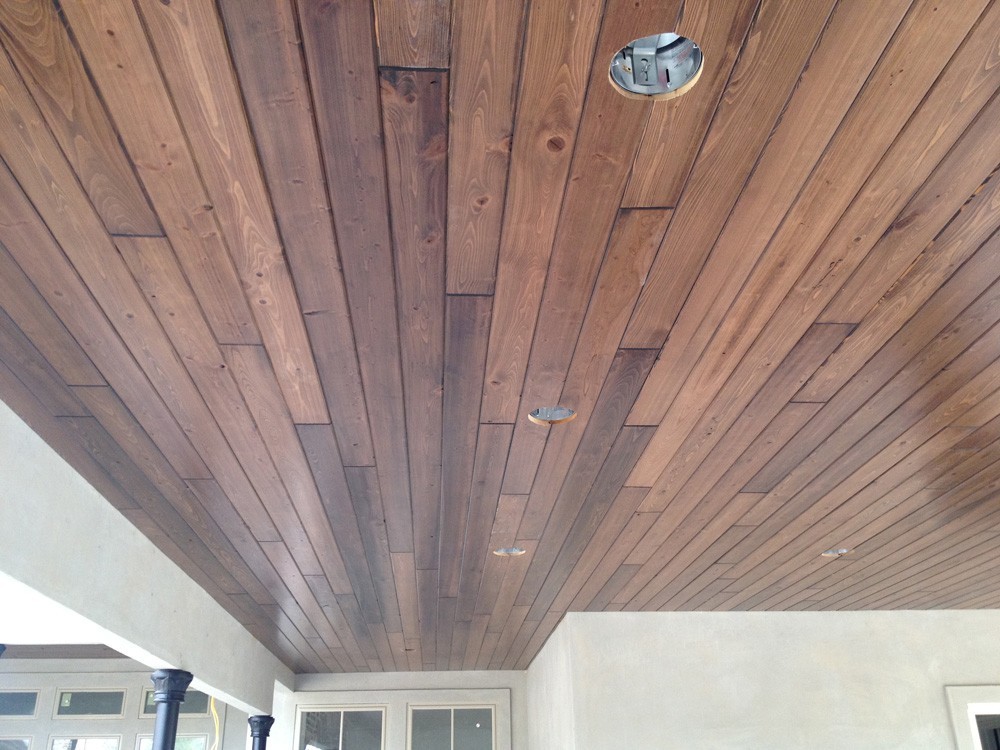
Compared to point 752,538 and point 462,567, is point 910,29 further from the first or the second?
point 462,567

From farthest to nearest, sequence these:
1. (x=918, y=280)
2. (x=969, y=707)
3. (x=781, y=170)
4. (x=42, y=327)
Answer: (x=969, y=707), (x=42, y=327), (x=918, y=280), (x=781, y=170)

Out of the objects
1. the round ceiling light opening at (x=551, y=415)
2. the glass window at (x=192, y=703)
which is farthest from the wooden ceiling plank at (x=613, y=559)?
the glass window at (x=192, y=703)

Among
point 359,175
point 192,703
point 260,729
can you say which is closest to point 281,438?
point 359,175

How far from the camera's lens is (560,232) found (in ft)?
6.35

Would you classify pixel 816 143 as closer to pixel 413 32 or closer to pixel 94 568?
pixel 413 32

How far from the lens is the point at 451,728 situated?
8766mm

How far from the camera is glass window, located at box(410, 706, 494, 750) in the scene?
869 cm

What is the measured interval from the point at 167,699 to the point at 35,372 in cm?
304

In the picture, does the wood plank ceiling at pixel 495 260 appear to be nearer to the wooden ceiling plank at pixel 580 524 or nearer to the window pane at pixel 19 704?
the wooden ceiling plank at pixel 580 524

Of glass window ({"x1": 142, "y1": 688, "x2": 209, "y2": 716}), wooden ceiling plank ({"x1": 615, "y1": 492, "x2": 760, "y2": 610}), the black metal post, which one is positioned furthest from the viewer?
glass window ({"x1": 142, "y1": 688, "x2": 209, "y2": 716})

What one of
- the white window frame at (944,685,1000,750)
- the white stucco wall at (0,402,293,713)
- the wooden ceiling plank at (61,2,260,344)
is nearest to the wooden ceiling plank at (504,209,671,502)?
the wooden ceiling plank at (61,2,260,344)

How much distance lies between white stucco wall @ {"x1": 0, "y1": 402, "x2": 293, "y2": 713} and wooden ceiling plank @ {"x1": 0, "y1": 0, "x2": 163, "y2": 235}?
1.24m

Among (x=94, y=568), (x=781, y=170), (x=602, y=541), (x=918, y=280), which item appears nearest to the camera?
(x=781, y=170)

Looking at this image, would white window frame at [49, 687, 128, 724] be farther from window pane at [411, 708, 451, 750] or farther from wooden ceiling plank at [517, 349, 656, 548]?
wooden ceiling plank at [517, 349, 656, 548]
